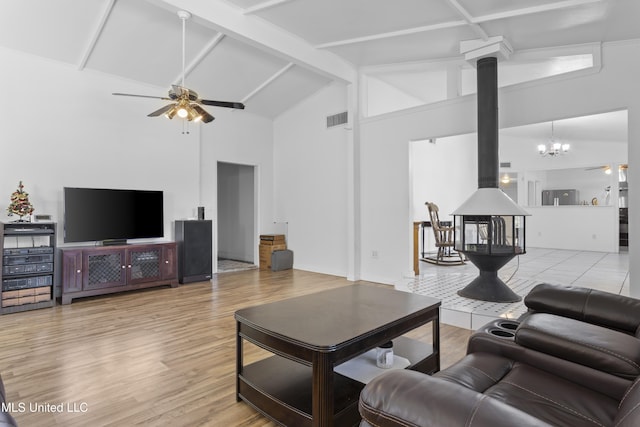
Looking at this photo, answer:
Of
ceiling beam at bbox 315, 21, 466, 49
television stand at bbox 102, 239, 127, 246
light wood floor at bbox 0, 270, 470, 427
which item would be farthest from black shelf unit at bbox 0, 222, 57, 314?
ceiling beam at bbox 315, 21, 466, 49

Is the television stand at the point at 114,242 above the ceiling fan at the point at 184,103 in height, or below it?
below

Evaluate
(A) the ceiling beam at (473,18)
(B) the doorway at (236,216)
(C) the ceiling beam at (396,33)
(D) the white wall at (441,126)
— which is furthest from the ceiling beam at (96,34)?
(D) the white wall at (441,126)

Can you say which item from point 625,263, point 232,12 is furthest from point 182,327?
point 625,263

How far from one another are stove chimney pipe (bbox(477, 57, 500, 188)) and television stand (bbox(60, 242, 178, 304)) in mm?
4526

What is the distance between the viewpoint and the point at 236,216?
27.0ft

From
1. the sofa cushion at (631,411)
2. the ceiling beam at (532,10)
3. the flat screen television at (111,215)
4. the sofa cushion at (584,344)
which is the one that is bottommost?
the sofa cushion at (584,344)

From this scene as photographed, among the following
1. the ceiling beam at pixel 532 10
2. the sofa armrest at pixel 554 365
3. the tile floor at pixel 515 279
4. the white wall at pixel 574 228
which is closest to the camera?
the sofa armrest at pixel 554 365

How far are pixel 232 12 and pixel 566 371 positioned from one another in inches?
176

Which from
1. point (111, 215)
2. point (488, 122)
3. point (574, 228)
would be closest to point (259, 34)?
point (488, 122)

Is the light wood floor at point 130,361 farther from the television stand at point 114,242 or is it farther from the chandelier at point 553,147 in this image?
the chandelier at point 553,147

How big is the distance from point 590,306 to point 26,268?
5.48 m

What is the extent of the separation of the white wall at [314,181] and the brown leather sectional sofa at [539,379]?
14.7ft

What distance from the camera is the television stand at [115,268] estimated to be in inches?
177

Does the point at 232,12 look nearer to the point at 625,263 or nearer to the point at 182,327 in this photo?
the point at 182,327
